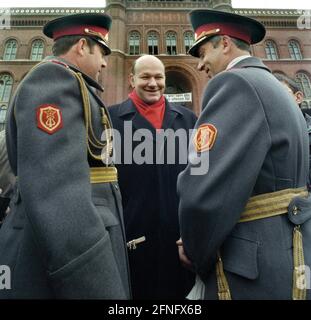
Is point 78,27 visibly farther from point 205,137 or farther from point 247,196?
point 247,196

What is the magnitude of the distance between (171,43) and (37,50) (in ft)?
35.3

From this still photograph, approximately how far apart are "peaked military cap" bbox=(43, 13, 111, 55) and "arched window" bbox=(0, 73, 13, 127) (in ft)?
60.9

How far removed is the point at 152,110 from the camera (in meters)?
2.29

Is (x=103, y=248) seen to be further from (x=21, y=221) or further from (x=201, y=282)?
(x=201, y=282)

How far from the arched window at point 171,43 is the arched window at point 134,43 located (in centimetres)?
228

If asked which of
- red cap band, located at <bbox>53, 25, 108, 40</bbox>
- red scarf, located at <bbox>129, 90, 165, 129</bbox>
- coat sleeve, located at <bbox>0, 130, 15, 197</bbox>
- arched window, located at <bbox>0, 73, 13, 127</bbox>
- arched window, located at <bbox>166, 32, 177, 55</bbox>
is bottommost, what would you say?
coat sleeve, located at <bbox>0, 130, 15, 197</bbox>

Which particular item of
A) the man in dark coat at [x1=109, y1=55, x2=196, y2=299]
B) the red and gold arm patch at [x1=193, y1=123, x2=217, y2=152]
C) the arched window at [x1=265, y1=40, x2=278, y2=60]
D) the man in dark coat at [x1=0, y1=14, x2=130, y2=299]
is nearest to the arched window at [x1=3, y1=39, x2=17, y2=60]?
the arched window at [x1=265, y1=40, x2=278, y2=60]

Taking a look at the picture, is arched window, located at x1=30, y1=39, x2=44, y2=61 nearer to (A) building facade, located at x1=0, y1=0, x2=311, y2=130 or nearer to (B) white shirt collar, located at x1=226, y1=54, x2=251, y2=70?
(A) building facade, located at x1=0, y1=0, x2=311, y2=130

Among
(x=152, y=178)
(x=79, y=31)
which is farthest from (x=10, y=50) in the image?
(x=152, y=178)

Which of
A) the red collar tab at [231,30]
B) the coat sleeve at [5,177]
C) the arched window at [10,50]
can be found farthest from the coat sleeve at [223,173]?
the arched window at [10,50]

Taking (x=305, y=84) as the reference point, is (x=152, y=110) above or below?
below

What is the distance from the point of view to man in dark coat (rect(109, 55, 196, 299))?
Result: 1827 millimetres

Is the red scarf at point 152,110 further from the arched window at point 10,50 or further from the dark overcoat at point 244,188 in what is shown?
the arched window at point 10,50
